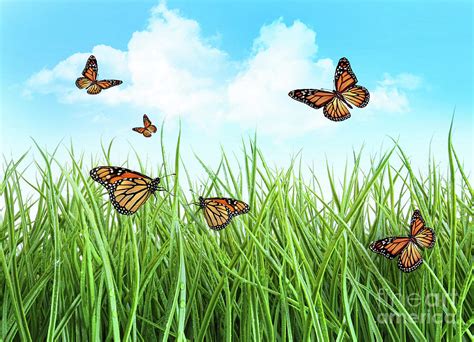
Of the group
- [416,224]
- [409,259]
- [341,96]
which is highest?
[341,96]

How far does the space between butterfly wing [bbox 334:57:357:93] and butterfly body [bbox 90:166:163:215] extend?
86cm

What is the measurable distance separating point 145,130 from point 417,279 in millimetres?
1223

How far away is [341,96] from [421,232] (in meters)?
0.63

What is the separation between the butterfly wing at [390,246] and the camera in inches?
65.7

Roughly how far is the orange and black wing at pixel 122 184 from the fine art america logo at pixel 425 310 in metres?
0.81

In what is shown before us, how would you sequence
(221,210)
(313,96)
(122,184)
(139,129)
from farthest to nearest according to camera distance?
(139,129) → (313,96) → (221,210) → (122,184)

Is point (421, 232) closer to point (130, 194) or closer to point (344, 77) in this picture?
point (344, 77)

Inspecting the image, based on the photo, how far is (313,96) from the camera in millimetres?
2012

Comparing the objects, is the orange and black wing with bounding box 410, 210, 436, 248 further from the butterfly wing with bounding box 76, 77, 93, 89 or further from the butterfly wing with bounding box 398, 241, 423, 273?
the butterfly wing with bounding box 76, 77, 93, 89

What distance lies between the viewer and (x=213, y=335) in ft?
5.62

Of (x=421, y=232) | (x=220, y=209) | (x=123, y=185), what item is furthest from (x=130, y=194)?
(x=421, y=232)

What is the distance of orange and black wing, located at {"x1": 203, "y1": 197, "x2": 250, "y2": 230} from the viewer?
5.30ft

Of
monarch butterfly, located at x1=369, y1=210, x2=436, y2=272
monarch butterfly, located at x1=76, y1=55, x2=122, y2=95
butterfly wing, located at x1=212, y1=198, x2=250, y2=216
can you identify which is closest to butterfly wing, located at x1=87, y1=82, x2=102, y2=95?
monarch butterfly, located at x1=76, y1=55, x2=122, y2=95

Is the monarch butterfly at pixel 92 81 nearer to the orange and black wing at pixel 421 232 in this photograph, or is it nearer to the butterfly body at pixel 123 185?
the butterfly body at pixel 123 185
